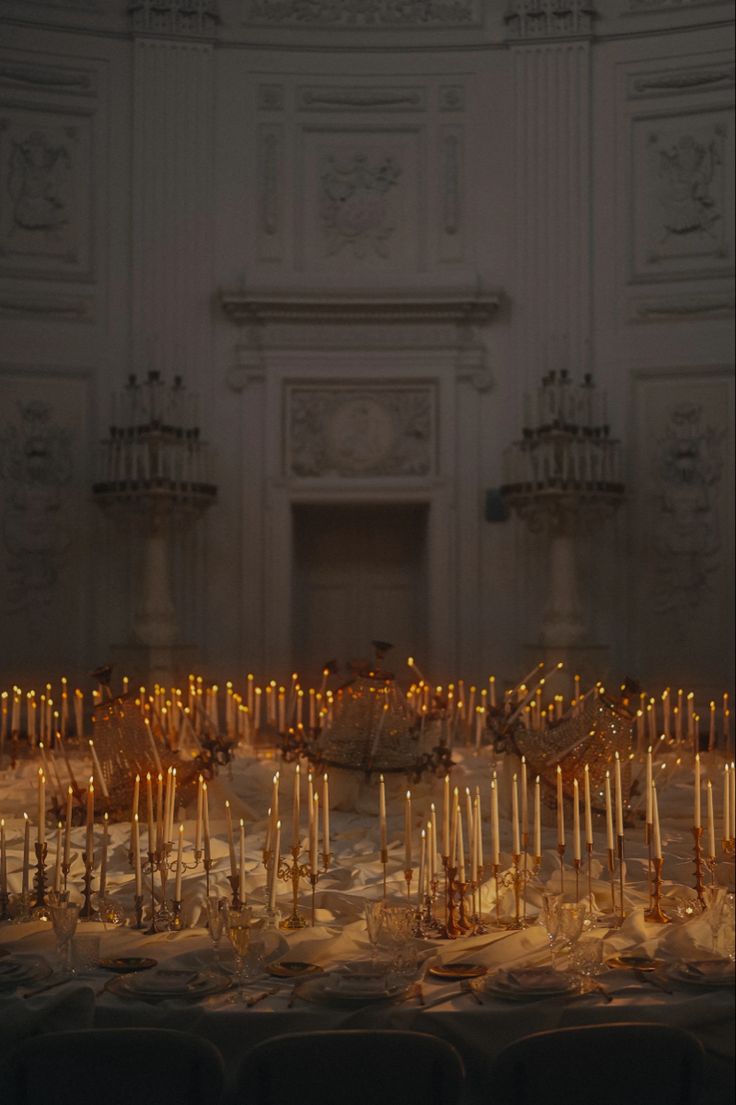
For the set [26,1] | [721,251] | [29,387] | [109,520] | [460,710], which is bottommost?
[460,710]

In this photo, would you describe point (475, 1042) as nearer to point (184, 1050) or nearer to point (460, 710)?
point (184, 1050)

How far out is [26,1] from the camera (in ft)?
33.2

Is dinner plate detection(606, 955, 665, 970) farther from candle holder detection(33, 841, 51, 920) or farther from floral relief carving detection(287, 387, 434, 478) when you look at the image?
floral relief carving detection(287, 387, 434, 478)

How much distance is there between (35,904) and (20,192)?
7.52 m

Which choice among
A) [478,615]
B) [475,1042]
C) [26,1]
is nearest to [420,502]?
[478,615]

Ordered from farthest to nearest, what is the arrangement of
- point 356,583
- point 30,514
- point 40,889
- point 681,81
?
1. point 356,583
2. point 681,81
3. point 30,514
4. point 40,889

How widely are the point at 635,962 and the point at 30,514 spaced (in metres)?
7.55

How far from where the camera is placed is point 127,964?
3.56 metres

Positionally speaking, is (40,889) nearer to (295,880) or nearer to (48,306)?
(295,880)

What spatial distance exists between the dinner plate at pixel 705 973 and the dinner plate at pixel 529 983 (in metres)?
0.29

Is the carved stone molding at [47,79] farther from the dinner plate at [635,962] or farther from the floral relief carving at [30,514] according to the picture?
the dinner plate at [635,962]

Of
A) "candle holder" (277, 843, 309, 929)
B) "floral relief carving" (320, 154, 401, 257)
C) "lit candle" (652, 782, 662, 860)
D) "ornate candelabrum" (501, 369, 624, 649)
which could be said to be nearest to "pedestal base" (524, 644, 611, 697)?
"ornate candelabrum" (501, 369, 624, 649)

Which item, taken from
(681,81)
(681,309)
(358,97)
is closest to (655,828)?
(681,309)

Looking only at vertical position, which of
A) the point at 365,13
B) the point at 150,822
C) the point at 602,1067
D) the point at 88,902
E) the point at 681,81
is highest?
the point at 365,13
